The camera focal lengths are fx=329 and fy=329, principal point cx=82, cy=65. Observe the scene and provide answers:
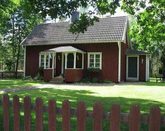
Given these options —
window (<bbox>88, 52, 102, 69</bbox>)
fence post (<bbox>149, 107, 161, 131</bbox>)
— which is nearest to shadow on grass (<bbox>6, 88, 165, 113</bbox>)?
fence post (<bbox>149, 107, 161, 131</bbox>)

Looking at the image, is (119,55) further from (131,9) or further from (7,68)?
(7,68)

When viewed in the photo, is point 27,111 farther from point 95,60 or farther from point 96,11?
point 95,60

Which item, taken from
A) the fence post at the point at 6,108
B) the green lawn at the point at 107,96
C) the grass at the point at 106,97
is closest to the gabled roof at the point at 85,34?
the green lawn at the point at 107,96

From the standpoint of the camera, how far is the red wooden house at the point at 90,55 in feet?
95.7

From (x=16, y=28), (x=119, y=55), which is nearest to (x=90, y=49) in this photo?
(x=119, y=55)

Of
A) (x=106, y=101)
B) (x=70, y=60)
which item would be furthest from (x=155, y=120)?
(x=70, y=60)

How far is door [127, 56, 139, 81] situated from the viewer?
3162 cm

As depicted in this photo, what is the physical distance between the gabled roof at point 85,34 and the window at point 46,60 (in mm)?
1179

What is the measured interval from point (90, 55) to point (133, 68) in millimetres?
4625

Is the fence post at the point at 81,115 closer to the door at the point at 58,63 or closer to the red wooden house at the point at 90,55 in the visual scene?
the red wooden house at the point at 90,55

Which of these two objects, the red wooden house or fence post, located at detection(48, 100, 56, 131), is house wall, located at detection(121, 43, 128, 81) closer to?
the red wooden house

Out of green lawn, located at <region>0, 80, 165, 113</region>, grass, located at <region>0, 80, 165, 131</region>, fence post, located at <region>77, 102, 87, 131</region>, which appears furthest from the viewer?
green lawn, located at <region>0, 80, 165, 113</region>

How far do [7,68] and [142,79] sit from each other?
23337mm

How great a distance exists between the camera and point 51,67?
3100cm
